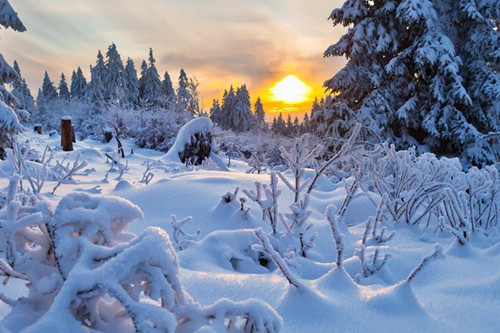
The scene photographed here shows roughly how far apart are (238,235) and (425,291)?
47.1 inches

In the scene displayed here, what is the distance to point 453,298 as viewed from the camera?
1421 millimetres

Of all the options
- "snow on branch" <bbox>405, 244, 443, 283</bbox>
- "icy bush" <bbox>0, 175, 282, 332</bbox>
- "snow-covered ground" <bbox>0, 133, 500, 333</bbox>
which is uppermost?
"icy bush" <bbox>0, 175, 282, 332</bbox>

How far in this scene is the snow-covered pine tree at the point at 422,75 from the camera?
10.8 m

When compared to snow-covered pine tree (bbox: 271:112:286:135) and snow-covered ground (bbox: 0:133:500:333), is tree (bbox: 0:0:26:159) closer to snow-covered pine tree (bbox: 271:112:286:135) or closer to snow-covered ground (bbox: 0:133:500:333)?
snow-covered ground (bbox: 0:133:500:333)

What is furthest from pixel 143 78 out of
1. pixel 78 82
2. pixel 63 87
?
pixel 63 87

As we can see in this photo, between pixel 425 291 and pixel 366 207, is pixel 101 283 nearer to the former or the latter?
pixel 425 291

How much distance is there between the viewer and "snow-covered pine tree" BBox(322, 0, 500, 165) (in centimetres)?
1082

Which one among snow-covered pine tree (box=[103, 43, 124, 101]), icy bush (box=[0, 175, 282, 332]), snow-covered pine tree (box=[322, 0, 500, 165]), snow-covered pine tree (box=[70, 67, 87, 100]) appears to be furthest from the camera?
snow-covered pine tree (box=[70, 67, 87, 100])

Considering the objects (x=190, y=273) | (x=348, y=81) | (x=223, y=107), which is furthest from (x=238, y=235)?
(x=223, y=107)

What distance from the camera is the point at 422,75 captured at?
11.3 meters

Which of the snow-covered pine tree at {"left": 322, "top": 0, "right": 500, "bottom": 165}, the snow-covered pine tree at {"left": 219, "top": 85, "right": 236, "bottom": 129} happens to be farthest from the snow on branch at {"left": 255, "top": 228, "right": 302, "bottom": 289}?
the snow-covered pine tree at {"left": 219, "top": 85, "right": 236, "bottom": 129}

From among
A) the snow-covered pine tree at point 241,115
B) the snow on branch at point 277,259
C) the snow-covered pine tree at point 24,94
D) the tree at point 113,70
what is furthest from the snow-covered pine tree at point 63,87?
the snow on branch at point 277,259

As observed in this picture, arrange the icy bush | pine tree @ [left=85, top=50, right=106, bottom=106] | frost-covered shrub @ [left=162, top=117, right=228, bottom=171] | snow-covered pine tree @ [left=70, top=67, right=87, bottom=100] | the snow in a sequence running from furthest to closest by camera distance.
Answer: snow-covered pine tree @ [left=70, top=67, right=87, bottom=100], pine tree @ [left=85, top=50, right=106, bottom=106], frost-covered shrub @ [left=162, top=117, right=228, bottom=171], the snow, the icy bush

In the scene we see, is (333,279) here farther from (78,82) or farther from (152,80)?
(78,82)
